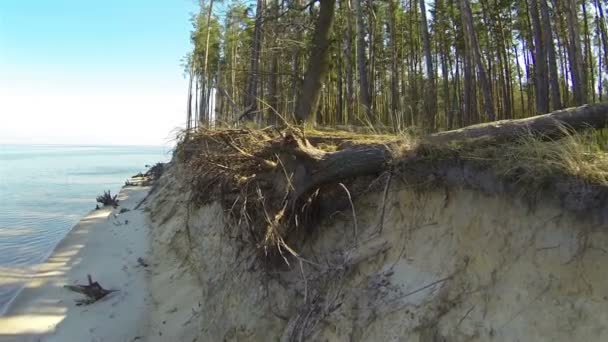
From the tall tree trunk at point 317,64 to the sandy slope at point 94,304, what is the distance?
4.63 m

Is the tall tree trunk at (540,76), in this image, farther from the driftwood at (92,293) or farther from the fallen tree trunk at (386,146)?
the driftwood at (92,293)

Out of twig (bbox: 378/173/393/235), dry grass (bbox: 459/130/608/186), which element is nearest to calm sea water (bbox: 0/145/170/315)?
twig (bbox: 378/173/393/235)

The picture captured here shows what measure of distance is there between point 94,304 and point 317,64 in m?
6.11

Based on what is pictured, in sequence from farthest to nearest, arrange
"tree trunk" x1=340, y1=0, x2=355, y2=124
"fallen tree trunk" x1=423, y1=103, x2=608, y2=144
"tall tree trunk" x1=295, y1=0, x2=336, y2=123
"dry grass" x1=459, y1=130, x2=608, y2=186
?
"tree trunk" x1=340, y1=0, x2=355, y2=124 → "tall tree trunk" x1=295, y1=0, x2=336, y2=123 → "fallen tree trunk" x1=423, y1=103, x2=608, y2=144 → "dry grass" x1=459, y1=130, x2=608, y2=186

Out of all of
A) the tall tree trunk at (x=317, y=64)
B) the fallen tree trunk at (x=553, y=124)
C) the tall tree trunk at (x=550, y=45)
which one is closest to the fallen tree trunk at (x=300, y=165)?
the fallen tree trunk at (x=553, y=124)

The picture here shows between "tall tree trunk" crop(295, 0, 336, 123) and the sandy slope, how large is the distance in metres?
4.63

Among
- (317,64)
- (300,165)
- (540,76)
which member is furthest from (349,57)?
(300,165)

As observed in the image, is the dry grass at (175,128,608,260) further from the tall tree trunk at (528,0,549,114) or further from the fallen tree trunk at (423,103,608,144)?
the tall tree trunk at (528,0,549,114)

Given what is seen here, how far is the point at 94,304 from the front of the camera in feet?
25.5

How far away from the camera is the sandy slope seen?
276 inches

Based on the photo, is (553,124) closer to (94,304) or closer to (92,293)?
(94,304)

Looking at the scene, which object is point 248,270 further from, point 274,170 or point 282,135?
point 282,135

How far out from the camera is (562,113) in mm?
3986

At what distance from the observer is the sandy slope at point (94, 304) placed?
7000 millimetres
